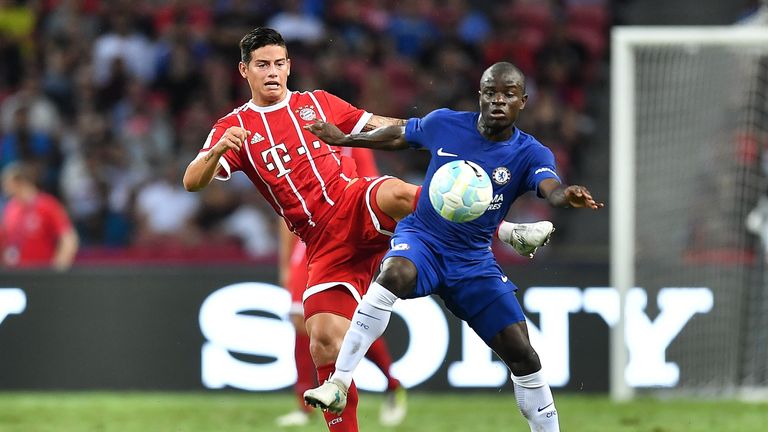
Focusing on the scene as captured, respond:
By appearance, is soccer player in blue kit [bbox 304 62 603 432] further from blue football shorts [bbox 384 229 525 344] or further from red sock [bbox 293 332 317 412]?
red sock [bbox 293 332 317 412]

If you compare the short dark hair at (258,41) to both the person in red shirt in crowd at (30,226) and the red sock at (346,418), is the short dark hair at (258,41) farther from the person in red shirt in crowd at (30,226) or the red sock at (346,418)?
the person in red shirt in crowd at (30,226)

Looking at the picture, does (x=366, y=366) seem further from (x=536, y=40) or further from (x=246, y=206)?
(x=536, y=40)

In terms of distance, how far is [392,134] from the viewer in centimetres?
655

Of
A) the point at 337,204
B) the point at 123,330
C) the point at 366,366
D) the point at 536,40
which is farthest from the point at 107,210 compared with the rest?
the point at 337,204

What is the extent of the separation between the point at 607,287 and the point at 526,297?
0.69 m

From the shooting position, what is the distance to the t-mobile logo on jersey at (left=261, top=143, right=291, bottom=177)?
22.1 ft

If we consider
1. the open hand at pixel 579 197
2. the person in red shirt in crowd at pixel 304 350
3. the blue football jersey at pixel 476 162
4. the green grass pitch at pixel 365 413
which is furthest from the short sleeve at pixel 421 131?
the green grass pitch at pixel 365 413

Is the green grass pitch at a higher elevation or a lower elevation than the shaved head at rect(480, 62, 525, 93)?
lower

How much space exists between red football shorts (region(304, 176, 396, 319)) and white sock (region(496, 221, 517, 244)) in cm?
54

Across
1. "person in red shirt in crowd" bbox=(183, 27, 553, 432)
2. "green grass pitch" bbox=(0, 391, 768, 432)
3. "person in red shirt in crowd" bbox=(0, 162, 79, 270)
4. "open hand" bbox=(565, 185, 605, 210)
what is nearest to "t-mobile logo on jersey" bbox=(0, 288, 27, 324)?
"green grass pitch" bbox=(0, 391, 768, 432)

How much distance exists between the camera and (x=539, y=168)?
6.25 m

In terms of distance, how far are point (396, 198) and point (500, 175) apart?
57 centimetres

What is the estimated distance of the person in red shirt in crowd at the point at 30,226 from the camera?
1288cm

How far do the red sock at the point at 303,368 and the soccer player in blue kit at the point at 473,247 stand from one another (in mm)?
3406
